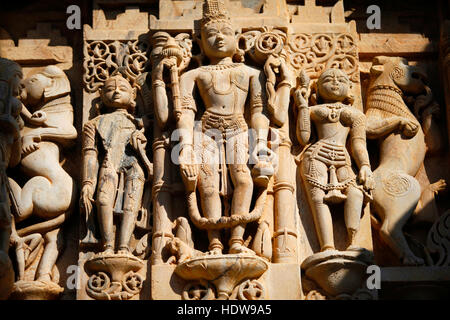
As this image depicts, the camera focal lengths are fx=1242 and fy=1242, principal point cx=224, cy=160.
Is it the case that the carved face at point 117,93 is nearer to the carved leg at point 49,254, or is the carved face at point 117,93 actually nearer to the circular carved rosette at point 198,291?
the carved leg at point 49,254

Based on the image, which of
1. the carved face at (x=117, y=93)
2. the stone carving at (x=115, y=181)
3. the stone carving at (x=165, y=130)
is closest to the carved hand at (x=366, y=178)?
the stone carving at (x=165, y=130)

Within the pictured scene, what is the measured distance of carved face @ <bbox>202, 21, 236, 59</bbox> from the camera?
14.0 m

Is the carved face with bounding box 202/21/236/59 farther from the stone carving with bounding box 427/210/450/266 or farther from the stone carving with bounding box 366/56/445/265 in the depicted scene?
the stone carving with bounding box 427/210/450/266

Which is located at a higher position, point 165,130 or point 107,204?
point 165,130

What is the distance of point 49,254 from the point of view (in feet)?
43.9

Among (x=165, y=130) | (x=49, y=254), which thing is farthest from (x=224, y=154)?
(x=49, y=254)

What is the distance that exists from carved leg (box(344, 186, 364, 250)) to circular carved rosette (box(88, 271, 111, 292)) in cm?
257

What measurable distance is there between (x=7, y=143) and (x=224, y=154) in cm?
233

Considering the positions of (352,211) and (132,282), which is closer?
(132,282)

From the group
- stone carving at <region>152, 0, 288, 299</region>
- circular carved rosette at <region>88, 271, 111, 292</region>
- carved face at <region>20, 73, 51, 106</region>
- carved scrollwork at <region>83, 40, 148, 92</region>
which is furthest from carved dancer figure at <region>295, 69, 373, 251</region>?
carved face at <region>20, 73, 51, 106</region>

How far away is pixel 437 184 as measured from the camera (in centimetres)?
1393

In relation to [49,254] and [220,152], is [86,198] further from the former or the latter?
[220,152]

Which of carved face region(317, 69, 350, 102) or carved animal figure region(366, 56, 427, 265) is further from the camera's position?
carved face region(317, 69, 350, 102)

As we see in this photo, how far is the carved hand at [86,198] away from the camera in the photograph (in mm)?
13398
